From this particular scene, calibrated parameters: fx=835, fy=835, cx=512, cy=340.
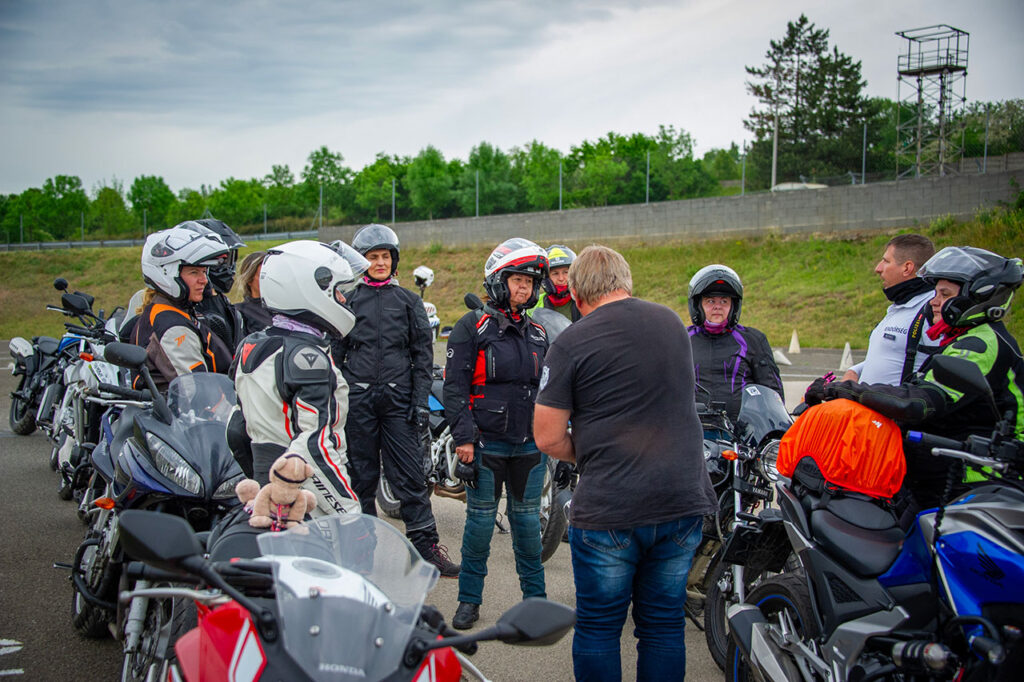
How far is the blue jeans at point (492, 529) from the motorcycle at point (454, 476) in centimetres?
58

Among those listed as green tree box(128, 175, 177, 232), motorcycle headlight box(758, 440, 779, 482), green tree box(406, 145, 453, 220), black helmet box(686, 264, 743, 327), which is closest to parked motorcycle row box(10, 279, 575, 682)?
motorcycle headlight box(758, 440, 779, 482)

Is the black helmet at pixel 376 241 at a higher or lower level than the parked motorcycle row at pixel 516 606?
Answer: higher

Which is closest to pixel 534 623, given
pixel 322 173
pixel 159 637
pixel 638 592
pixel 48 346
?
pixel 638 592

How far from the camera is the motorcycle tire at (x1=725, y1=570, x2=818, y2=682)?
309 centimetres

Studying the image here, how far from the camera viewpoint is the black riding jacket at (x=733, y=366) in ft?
15.7

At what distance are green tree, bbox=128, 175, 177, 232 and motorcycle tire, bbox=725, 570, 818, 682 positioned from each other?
76.9 metres

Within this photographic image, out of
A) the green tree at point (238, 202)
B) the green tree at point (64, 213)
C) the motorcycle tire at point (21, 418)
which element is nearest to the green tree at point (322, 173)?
the green tree at point (238, 202)

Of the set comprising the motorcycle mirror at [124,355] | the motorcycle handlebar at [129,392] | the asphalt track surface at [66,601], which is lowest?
the asphalt track surface at [66,601]

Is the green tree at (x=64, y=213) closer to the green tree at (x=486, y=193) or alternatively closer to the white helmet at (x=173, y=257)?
the green tree at (x=486, y=193)

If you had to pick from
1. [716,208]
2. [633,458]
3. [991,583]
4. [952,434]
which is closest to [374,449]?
[633,458]

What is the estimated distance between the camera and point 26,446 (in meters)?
9.39

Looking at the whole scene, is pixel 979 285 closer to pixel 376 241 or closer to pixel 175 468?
pixel 175 468

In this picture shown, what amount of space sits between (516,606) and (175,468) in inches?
81.0

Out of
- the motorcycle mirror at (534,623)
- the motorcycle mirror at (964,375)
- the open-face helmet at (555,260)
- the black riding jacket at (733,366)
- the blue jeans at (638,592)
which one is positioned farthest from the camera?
the open-face helmet at (555,260)
